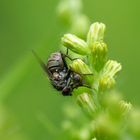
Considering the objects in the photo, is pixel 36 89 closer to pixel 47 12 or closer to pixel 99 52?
pixel 47 12

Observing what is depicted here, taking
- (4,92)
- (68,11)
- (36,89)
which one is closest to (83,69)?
(4,92)

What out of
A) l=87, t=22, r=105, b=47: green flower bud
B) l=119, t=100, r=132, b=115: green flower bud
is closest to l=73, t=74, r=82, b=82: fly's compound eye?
l=87, t=22, r=105, b=47: green flower bud

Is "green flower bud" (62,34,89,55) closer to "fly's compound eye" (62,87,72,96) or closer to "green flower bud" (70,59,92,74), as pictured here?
"green flower bud" (70,59,92,74)

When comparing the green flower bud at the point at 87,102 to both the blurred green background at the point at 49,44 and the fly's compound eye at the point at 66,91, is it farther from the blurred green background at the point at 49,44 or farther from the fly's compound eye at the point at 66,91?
the blurred green background at the point at 49,44

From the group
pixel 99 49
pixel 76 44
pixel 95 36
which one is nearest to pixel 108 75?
pixel 99 49

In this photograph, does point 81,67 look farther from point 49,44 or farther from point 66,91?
point 49,44

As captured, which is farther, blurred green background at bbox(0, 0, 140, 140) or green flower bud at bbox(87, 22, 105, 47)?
blurred green background at bbox(0, 0, 140, 140)

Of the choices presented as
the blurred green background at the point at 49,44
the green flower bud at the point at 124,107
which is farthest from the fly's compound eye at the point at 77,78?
the blurred green background at the point at 49,44
